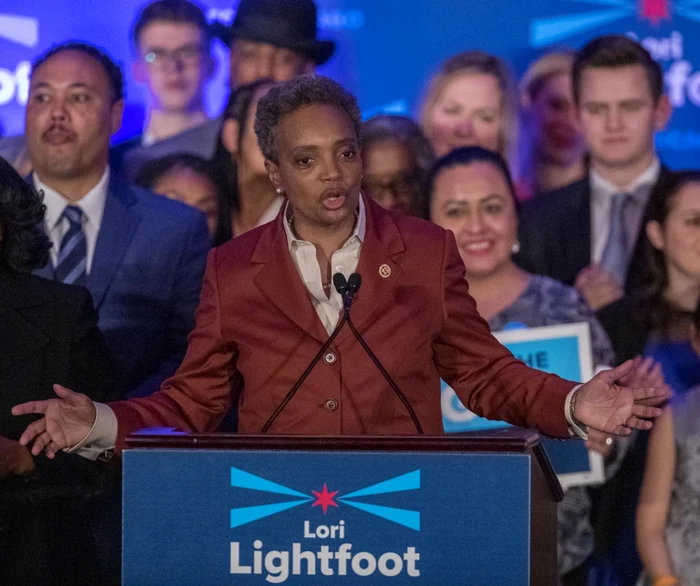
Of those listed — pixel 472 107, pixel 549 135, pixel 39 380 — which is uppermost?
pixel 472 107

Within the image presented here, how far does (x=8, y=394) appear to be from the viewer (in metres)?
3.25

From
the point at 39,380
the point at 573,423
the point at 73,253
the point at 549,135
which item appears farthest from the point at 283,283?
A: the point at 549,135

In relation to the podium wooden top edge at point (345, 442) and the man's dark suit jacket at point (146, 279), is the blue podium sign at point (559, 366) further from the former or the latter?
the podium wooden top edge at point (345, 442)

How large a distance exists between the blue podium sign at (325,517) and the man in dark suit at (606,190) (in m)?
2.84

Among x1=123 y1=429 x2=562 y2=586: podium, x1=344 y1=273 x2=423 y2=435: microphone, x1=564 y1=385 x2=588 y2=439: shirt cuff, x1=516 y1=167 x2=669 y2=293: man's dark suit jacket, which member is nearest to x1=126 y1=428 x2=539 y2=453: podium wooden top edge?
→ x1=123 y1=429 x2=562 y2=586: podium

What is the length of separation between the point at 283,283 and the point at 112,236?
2.21 m

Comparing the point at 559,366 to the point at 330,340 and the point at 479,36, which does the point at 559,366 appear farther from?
the point at 330,340

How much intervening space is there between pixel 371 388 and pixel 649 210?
101 inches

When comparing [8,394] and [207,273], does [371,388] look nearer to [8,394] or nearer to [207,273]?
[207,273]

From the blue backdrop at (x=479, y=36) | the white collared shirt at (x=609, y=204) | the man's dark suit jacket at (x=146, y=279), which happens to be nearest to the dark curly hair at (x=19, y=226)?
the man's dark suit jacket at (x=146, y=279)

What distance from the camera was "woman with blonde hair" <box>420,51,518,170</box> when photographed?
4.91 metres

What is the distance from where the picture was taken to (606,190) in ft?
16.3

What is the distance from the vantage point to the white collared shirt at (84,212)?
4.79m

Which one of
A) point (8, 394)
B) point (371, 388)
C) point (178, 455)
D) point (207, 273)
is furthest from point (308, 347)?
point (8, 394)
